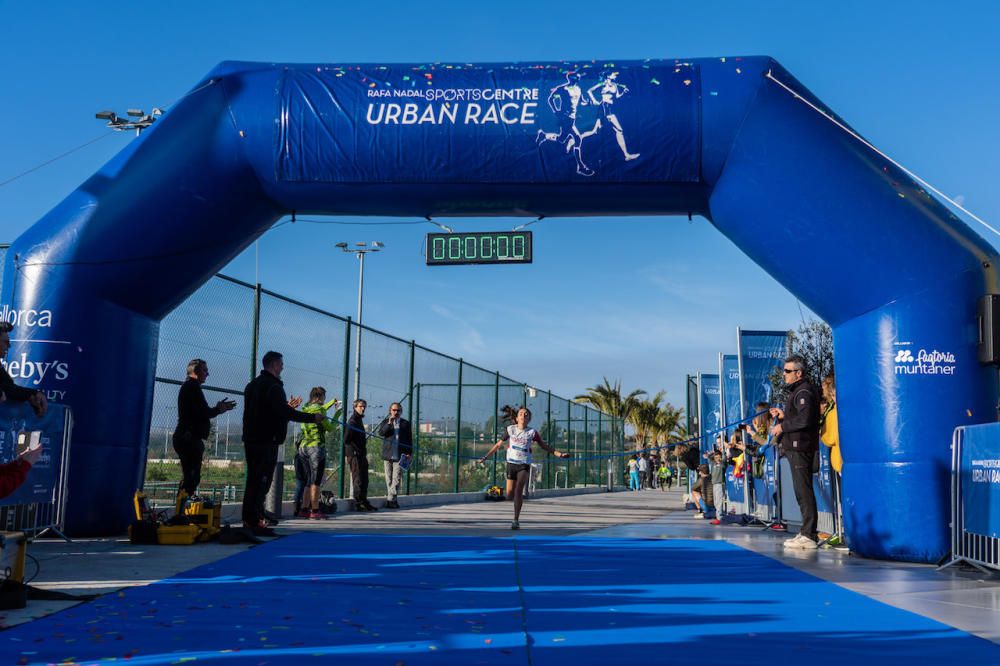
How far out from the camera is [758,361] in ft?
56.9

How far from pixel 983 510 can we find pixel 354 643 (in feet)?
18.2

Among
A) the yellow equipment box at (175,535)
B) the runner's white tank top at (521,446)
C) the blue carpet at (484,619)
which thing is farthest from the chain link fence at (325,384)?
the blue carpet at (484,619)

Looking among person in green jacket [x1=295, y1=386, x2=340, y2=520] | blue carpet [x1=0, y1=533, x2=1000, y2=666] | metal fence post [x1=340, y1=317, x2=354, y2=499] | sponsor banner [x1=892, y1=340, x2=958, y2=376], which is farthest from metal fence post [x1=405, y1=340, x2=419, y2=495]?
sponsor banner [x1=892, y1=340, x2=958, y2=376]

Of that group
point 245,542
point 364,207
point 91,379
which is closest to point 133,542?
point 245,542

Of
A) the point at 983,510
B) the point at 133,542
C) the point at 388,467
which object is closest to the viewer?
the point at 983,510

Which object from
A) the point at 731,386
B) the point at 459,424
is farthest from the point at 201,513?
the point at 731,386

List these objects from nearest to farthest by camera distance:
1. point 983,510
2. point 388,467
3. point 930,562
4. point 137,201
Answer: point 983,510
point 930,562
point 137,201
point 388,467

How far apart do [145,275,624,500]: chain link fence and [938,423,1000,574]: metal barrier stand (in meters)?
6.18

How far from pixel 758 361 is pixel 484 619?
13.0 meters

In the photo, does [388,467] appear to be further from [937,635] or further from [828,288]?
[937,635]

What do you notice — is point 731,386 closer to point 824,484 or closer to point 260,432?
point 824,484

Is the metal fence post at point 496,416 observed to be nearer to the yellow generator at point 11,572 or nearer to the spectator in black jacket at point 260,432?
the spectator in black jacket at point 260,432

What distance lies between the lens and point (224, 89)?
10.1 meters

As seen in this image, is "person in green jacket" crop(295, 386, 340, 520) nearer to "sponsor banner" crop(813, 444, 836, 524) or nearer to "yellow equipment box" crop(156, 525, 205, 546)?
"yellow equipment box" crop(156, 525, 205, 546)
